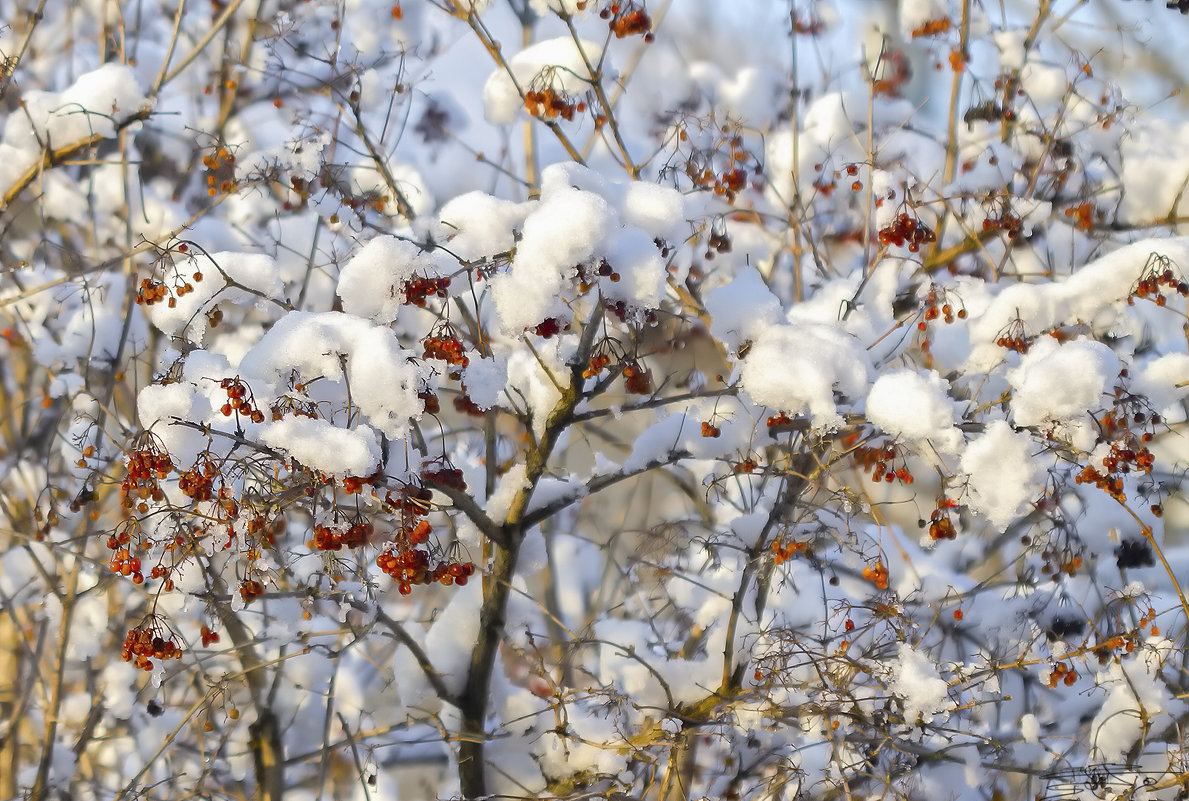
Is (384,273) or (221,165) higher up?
(221,165)

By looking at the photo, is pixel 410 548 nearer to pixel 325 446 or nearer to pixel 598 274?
pixel 325 446

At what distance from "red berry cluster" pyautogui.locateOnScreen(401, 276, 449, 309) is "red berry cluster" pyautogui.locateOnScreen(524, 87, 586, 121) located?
1.37m

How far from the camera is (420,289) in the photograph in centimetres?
232

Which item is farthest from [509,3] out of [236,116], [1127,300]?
[1127,300]

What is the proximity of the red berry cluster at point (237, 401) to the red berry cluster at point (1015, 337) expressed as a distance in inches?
89.1

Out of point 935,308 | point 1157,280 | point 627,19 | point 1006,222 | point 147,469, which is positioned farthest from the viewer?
point 1006,222

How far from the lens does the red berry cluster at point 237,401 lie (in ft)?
6.84

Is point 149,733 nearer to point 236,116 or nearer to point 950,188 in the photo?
point 236,116

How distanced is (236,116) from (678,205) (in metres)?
4.06

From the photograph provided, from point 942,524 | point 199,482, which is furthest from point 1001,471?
point 199,482

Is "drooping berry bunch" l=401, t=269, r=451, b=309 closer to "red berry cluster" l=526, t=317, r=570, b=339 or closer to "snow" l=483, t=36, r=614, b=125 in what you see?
"red berry cluster" l=526, t=317, r=570, b=339

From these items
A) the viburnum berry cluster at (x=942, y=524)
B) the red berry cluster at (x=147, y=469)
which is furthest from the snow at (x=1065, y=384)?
the red berry cluster at (x=147, y=469)

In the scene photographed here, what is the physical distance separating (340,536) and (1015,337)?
86.5 inches

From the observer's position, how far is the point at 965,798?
388 cm
